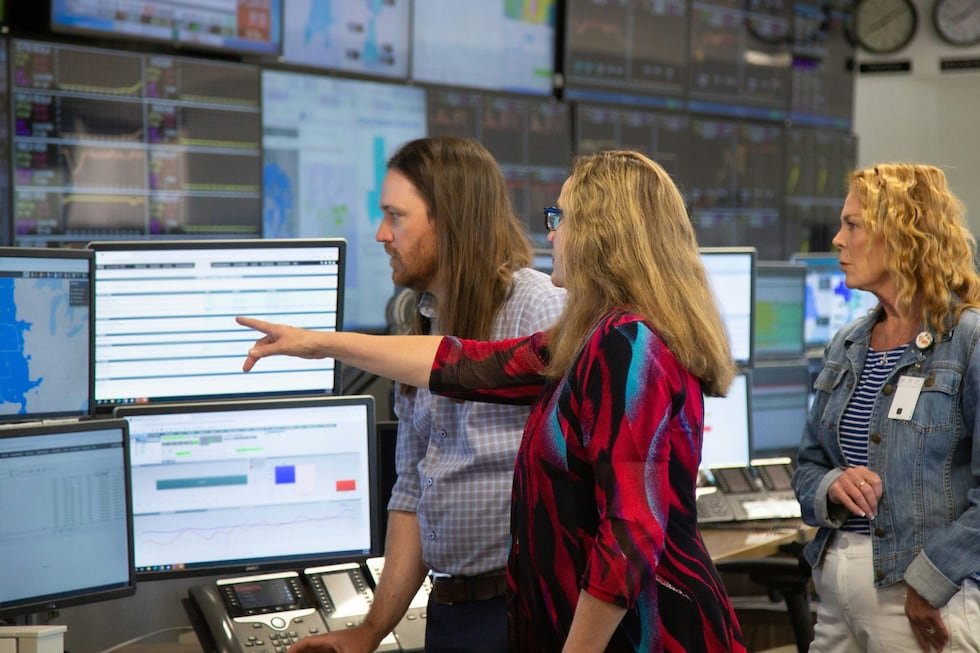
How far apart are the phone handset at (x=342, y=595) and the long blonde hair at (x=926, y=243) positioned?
1.13 m

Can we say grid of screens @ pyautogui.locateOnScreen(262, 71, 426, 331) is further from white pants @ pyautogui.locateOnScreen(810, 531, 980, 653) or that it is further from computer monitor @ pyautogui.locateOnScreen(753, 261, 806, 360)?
white pants @ pyautogui.locateOnScreen(810, 531, 980, 653)

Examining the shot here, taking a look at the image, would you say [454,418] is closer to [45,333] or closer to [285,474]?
[285,474]

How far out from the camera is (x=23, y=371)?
207 cm

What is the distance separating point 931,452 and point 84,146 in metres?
2.95

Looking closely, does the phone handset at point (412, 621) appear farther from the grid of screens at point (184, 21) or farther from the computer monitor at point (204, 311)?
the grid of screens at point (184, 21)

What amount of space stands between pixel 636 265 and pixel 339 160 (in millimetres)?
3531

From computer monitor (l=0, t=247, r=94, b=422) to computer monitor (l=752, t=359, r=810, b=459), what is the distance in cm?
209

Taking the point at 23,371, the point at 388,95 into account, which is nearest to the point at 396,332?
the point at 23,371

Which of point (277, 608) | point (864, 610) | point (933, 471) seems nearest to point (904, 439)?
point (933, 471)

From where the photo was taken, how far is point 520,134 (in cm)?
562

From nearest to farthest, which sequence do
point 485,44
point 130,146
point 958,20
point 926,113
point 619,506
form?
1. point 619,506
2. point 130,146
3. point 485,44
4. point 958,20
5. point 926,113

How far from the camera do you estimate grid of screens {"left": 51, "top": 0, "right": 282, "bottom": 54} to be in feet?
13.1

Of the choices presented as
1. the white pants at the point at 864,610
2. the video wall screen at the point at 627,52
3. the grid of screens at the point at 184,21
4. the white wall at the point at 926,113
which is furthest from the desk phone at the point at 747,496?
the white wall at the point at 926,113

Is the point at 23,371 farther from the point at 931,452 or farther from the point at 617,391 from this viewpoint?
the point at 931,452
